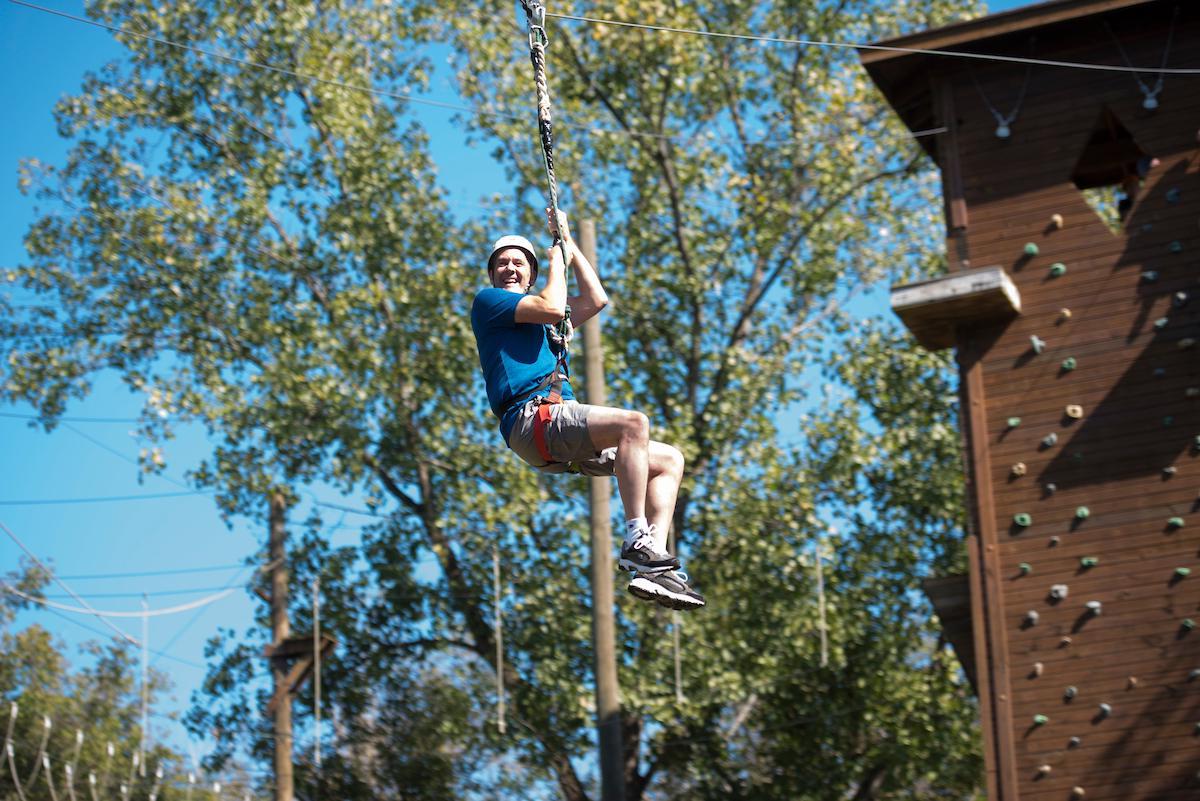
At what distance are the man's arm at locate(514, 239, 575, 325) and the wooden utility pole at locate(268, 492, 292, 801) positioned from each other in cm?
1213

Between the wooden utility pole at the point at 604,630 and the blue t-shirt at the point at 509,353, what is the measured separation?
7.27 metres

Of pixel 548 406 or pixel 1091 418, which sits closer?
pixel 548 406

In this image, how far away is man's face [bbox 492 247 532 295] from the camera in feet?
25.4

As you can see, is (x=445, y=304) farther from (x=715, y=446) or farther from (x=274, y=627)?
(x=274, y=627)

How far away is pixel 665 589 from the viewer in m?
7.29

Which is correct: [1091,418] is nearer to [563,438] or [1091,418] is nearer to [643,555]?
[643,555]

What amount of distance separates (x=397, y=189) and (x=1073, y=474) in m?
13.1

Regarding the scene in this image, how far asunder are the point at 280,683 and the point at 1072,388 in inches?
385

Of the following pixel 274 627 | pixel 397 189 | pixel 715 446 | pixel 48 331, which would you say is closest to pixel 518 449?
pixel 274 627

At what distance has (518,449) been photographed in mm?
7613

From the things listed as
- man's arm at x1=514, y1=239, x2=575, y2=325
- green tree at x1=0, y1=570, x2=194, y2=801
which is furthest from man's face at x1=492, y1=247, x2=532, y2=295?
green tree at x1=0, y1=570, x2=194, y2=801

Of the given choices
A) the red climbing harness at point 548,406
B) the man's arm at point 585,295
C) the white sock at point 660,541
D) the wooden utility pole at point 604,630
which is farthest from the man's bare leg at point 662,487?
the wooden utility pole at point 604,630

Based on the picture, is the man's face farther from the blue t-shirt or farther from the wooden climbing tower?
the wooden climbing tower

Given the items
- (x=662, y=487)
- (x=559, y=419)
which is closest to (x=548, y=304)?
(x=559, y=419)
